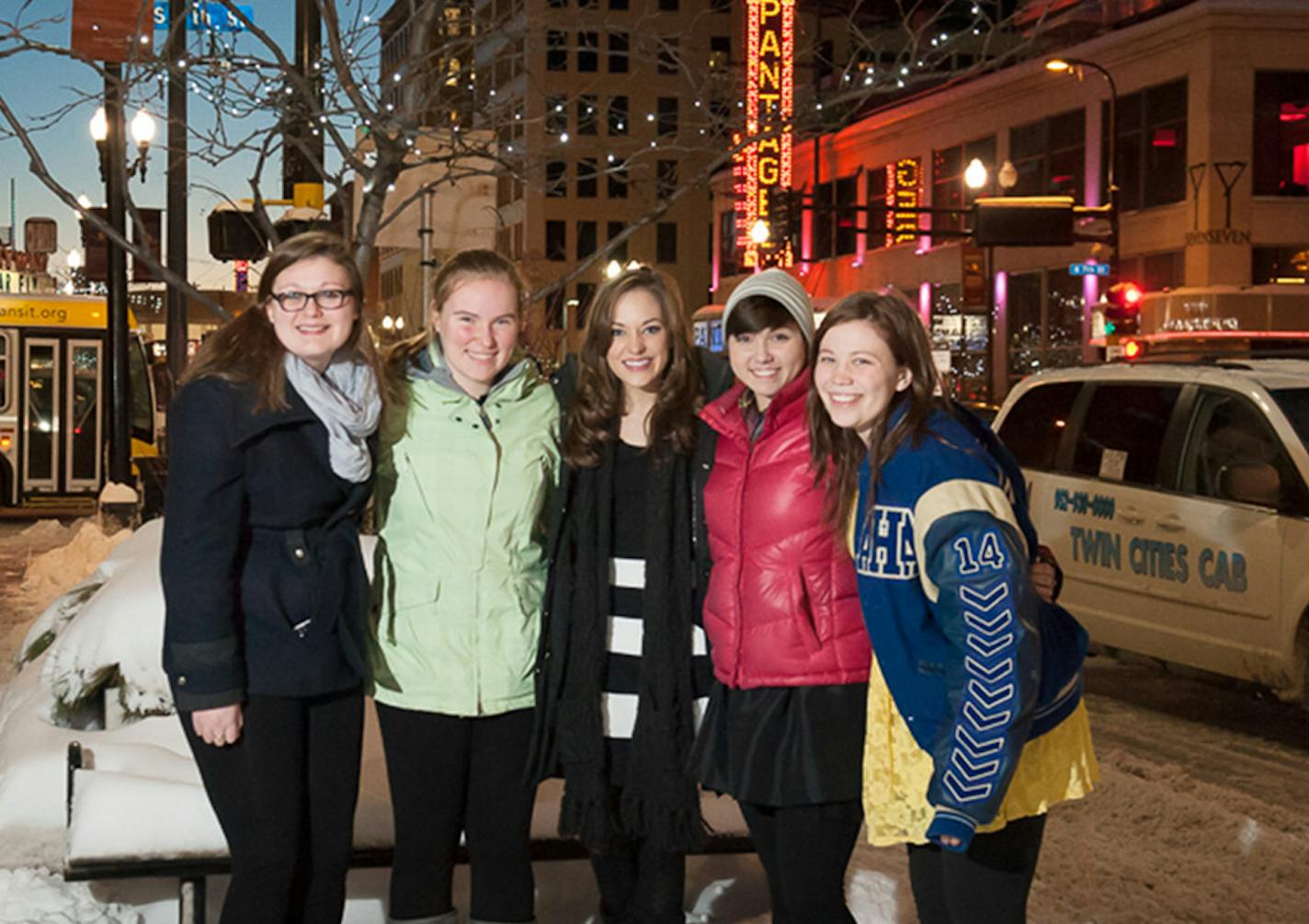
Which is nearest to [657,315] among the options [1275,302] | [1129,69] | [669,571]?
[669,571]

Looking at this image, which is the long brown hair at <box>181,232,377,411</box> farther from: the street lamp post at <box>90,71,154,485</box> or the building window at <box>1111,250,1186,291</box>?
the building window at <box>1111,250,1186,291</box>

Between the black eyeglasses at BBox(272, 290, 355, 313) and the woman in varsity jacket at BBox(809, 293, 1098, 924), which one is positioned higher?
the black eyeglasses at BBox(272, 290, 355, 313)

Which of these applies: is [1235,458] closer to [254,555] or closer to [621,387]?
[621,387]

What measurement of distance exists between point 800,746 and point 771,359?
38.0 inches

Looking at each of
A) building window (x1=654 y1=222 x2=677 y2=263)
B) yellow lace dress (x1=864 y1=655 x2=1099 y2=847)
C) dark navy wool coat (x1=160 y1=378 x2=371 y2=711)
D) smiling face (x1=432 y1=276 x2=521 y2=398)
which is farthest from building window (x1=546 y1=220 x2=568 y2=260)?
yellow lace dress (x1=864 y1=655 x2=1099 y2=847)

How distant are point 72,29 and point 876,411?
527cm

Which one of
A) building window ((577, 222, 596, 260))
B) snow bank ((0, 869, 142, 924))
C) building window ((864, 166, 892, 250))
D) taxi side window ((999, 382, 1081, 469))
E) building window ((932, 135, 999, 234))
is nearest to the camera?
snow bank ((0, 869, 142, 924))

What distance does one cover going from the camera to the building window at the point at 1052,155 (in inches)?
1491

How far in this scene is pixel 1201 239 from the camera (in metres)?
33.4

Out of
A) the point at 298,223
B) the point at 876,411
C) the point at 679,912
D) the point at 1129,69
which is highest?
the point at 1129,69

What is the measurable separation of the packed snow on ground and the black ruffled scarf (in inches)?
33.1

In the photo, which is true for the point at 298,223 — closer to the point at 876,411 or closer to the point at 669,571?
the point at 669,571

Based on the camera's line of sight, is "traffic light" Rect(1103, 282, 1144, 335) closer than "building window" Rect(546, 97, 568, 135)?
No

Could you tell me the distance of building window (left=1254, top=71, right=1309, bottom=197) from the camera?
3366 centimetres
